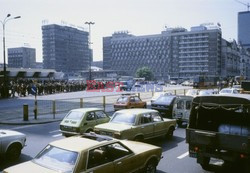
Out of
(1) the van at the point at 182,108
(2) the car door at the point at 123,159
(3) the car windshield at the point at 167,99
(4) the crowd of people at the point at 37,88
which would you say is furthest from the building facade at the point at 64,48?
(2) the car door at the point at 123,159

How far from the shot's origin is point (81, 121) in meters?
12.0

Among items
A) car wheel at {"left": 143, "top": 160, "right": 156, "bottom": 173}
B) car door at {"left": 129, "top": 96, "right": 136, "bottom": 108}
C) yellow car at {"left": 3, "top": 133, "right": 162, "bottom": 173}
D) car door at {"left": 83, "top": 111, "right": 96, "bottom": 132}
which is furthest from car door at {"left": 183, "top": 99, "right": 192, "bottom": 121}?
yellow car at {"left": 3, "top": 133, "right": 162, "bottom": 173}

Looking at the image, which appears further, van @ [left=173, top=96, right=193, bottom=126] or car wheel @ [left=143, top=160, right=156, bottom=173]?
van @ [left=173, top=96, right=193, bottom=126]

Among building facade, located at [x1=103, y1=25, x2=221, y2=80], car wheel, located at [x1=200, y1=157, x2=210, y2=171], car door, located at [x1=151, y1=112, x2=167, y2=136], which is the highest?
building facade, located at [x1=103, y1=25, x2=221, y2=80]

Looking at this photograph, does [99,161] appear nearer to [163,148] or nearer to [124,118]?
[124,118]

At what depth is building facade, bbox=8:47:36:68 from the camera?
18962cm

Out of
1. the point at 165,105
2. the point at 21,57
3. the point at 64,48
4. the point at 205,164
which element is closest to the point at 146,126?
the point at 205,164

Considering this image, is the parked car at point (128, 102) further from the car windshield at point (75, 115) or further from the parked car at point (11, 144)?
the parked car at point (11, 144)

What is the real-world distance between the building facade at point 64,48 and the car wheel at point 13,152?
158395 mm

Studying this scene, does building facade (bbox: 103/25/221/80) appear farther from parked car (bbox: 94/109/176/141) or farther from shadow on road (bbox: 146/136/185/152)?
parked car (bbox: 94/109/176/141)

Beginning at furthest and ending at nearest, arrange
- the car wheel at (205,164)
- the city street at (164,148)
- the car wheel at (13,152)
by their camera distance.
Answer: the car wheel at (13,152) → the city street at (164,148) → the car wheel at (205,164)

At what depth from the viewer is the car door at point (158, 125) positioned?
11297 mm

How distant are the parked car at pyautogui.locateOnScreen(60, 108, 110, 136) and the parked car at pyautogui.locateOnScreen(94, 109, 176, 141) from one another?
60.7 inches

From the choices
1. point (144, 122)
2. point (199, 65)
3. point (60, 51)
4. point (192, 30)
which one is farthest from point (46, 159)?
point (60, 51)
